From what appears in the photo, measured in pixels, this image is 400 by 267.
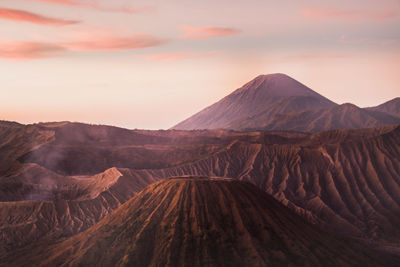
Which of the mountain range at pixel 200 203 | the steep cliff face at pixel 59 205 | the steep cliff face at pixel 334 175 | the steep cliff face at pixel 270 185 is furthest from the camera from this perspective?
the steep cliff face at pixel 334 175

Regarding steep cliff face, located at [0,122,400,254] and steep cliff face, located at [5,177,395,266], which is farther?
steep cliff face, located at [0,122,400,254]

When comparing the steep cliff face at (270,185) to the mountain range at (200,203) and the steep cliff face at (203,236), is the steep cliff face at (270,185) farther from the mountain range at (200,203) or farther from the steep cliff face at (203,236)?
the steep cliff face at (203,236)

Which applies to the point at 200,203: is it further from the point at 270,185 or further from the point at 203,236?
the point at 270,185

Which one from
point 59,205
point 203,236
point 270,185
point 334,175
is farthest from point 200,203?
point 334,175

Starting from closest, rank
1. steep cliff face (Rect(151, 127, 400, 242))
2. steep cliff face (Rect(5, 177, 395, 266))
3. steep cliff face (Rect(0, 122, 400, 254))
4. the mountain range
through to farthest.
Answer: steep cliff face (Rect(5, 177, 395, 266)) < the mountain range < steep cliff face (Rect(0, 122, 400, 254)) < steep cliff face (Rect(151, 127, 400, 242))

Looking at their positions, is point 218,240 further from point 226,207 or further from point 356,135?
point 356,135

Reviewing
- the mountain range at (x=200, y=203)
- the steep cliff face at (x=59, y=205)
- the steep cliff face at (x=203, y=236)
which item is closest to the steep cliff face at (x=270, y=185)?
the steep cliff face at (x=59, y=205)

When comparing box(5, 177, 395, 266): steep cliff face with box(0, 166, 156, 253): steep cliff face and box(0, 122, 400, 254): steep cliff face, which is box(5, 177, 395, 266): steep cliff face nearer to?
box(0, 166, 156, 253): steep cliff face

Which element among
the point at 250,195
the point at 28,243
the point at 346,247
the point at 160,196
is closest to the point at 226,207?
the point at 250,195

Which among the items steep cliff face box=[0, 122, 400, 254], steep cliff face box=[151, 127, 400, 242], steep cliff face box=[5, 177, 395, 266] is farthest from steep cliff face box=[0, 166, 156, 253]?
steep cliff face box=[151, 127, 400, 242]
